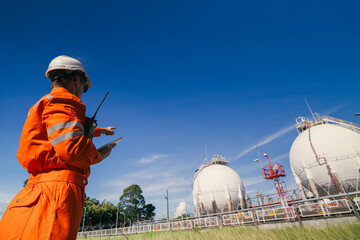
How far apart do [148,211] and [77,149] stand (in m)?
51.0

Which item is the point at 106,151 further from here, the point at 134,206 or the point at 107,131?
the point at 134,206

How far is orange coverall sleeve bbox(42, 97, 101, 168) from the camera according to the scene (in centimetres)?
100

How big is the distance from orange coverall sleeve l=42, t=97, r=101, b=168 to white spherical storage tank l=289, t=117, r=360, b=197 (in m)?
19.2

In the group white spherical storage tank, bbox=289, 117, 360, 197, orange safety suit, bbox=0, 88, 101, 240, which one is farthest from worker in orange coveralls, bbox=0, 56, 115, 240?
white spherical storage tank, bbox=289, 117, 360, 197

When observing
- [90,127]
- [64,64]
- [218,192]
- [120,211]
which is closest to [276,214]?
[90,127]

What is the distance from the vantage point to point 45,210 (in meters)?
0.91

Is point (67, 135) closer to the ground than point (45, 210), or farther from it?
farther from it

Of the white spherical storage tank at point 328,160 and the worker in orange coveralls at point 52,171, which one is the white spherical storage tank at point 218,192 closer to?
the white spherical storage tank at point 328,160

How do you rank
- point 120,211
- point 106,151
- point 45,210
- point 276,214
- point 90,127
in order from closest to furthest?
1. point 45,210
2. point 90,127
3. point 106,151
4. point 276,214
5. point 120,211

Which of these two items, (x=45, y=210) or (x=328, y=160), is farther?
(x=328, y=160)

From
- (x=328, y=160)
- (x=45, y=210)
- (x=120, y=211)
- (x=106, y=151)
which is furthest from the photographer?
(x=120, y=211)

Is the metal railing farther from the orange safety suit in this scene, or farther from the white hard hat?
the white hard hat

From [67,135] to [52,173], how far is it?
10.7 inches

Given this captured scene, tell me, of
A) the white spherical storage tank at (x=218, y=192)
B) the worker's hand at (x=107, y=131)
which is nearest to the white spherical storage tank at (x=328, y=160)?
the white spherical storage tank at (x=218, y=192)
